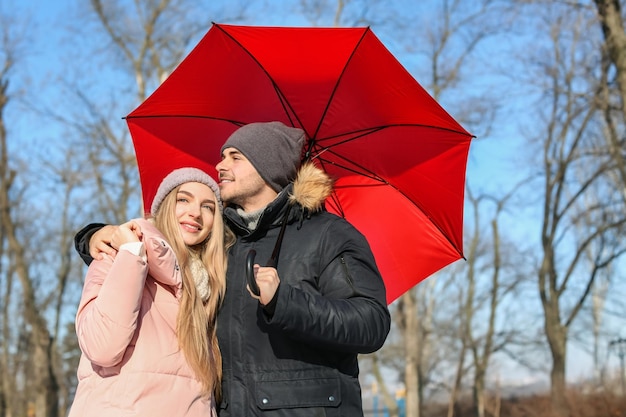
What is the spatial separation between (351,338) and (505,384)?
37295 millimetres

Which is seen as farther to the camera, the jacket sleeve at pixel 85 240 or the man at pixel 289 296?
the jacket sleeve at pixel 85 240

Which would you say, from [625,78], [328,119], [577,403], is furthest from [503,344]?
[328,119]

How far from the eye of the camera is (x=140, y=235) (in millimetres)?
3252

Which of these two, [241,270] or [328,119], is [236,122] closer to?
[328,119]

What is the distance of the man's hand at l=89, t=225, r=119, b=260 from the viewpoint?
10.9 feet

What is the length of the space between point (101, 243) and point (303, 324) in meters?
1.09

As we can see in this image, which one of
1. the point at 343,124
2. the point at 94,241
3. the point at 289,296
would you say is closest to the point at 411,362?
the point at 343,124

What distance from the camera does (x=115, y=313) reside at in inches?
117

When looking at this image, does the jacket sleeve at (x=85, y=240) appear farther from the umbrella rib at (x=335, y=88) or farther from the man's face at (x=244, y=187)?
the umbrella rib at (x=335, y=88)

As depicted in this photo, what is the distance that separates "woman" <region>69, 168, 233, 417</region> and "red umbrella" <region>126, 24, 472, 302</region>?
0.96m

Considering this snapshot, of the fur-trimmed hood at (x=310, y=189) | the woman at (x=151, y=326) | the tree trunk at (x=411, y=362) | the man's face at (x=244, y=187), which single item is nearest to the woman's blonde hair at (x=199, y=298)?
the woman at (x=151, y=326)

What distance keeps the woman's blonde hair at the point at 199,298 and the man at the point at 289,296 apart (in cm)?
5

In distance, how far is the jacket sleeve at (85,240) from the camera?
3529 millimetres

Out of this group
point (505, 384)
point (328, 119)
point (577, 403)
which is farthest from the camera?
point (505, 384)
